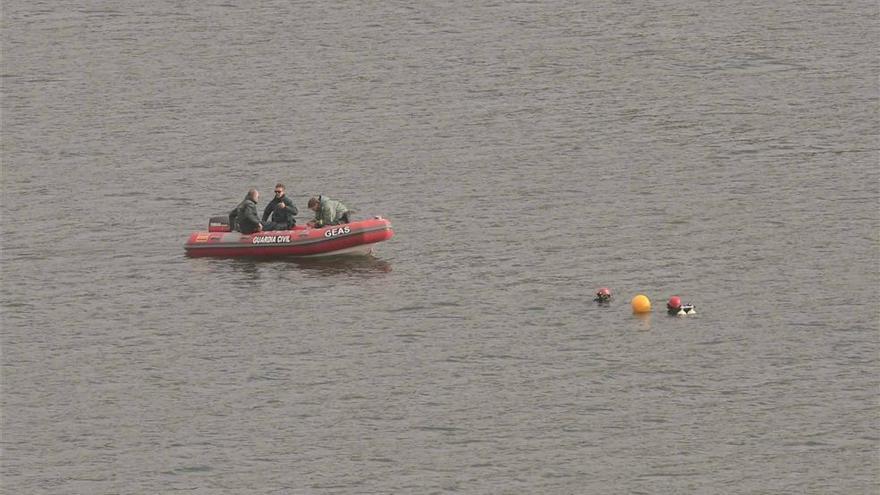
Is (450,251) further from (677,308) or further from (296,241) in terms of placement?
(677,308)

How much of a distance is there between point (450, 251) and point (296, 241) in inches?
202

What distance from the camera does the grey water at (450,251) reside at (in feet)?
164

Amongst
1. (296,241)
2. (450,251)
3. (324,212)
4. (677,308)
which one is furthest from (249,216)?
(677,308)

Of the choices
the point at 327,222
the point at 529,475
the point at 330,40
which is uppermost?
the point at 330,40

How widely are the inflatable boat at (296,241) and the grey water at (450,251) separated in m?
0.61

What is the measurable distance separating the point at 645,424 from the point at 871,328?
10.6 m

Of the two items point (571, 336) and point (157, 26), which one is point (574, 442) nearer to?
point (571, 336)

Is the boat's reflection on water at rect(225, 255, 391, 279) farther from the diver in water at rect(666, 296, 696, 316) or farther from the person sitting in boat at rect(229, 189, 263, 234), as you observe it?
the diver in water at rect(666, 296, 696, 316)

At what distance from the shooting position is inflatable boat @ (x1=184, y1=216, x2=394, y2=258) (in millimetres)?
67562

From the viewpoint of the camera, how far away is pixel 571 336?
58.2 meters

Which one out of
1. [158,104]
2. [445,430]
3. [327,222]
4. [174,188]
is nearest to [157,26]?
[158,104]

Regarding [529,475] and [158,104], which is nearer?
[529,475]

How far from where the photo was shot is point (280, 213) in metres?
69.2

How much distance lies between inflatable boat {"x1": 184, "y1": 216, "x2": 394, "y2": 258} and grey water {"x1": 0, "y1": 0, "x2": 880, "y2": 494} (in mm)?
605
